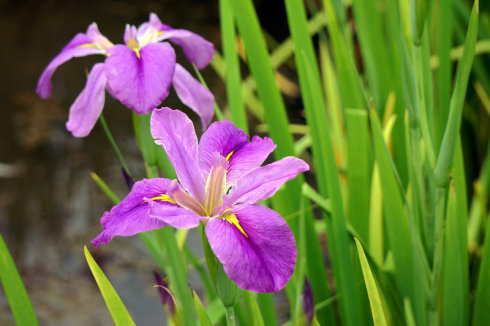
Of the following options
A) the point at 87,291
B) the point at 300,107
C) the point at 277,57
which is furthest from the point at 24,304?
the point at 300,107

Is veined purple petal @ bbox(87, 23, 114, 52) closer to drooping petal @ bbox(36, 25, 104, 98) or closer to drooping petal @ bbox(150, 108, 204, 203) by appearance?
drooping petal @ bbox(36, 25, 104, 98)

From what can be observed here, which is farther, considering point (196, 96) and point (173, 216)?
point (196, 96)

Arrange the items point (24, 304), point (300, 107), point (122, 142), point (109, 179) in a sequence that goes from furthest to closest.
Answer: point (300, 107)
point (122, 142)
point (109, 179)
point (24, 304)

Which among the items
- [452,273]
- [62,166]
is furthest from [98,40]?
[62,166]

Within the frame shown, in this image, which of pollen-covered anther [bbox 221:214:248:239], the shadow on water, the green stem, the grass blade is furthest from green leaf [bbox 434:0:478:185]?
the shadow on water

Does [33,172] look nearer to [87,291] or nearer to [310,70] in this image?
[87,291]

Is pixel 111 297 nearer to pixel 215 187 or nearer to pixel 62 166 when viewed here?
pixel 215 187
